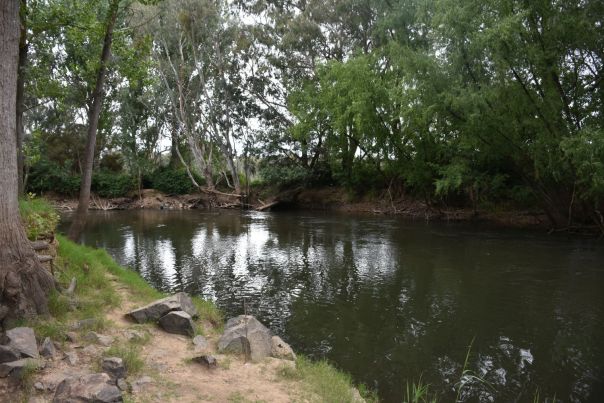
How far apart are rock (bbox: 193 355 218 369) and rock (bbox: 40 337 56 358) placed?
1.60 m

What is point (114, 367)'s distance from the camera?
4.83 m

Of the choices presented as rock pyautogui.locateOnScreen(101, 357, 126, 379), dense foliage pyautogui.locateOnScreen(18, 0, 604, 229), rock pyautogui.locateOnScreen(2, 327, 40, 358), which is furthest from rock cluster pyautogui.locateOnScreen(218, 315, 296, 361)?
dense foliage pyautogui.locateOnScreen(18, 0, 604, 229)

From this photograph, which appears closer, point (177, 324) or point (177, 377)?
point (177, 377)

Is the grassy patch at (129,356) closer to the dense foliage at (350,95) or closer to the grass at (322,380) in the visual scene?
the grass at (322,380)

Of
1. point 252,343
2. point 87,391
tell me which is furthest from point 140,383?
point 252,343

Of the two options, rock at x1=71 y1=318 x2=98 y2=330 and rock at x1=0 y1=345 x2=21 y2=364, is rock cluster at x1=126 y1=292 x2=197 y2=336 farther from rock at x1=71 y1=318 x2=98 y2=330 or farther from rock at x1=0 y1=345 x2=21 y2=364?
rock at x1=0 y1=345 x2=21 y2=364

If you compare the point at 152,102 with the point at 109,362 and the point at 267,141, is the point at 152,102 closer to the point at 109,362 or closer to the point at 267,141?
the point at 267,141

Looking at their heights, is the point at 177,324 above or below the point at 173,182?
below

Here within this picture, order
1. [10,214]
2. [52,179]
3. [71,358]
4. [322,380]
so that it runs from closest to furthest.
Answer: [71,358] < [322,380] < [10,214] < [52,179]

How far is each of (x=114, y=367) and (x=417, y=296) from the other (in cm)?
777

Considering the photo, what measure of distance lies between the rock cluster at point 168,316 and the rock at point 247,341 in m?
0.65

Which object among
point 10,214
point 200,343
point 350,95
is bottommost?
point 200,343

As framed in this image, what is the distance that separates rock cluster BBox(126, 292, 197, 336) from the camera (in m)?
6.79

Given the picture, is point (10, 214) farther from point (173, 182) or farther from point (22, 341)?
point (173, 182)
